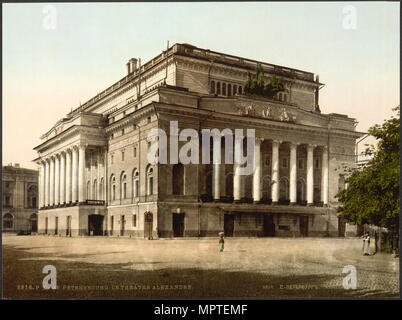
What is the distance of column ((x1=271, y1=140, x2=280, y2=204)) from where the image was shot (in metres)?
41.3

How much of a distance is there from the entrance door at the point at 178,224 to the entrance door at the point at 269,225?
26.4ft

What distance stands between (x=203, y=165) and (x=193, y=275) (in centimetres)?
1944

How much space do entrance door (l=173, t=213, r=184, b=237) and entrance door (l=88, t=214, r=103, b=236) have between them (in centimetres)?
1083

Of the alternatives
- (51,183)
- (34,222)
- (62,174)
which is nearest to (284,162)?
(62,174)

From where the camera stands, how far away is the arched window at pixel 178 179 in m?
35.6

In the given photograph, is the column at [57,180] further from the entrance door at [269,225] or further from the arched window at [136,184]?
the entrance door at [269,225]

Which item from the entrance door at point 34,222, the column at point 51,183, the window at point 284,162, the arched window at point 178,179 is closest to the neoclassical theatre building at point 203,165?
the arched window at point 178,179

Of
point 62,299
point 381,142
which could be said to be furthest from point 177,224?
point 62,299

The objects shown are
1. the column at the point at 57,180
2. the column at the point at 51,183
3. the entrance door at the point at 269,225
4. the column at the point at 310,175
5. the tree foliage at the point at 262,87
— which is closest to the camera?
the tree foliage at the point at 262,87

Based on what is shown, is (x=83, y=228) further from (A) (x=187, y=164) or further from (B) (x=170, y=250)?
(B) (x=170, y=250)

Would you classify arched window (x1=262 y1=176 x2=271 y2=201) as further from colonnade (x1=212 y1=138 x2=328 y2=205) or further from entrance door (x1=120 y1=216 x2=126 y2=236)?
entrance door (x1=120 y1=216 x2=126 y2=236)

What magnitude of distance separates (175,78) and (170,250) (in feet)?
60.3

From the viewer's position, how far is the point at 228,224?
3891cm

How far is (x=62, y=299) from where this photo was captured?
60.2 ft
